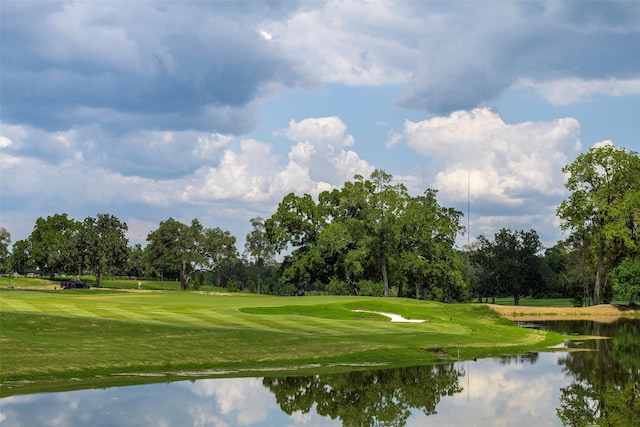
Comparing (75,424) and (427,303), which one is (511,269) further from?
(75,424)

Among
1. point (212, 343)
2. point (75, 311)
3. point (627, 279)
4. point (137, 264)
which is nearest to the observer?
point (212, 343)

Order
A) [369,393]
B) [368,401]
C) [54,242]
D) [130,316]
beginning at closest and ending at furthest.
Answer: [368,401] < [369,393] < [130,316] < [54,242]

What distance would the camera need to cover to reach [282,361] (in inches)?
1260

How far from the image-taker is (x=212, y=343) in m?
34.6

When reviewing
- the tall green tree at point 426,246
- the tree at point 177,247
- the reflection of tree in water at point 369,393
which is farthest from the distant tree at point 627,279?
the tree at point 177,247

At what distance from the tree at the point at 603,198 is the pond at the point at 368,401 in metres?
60.9

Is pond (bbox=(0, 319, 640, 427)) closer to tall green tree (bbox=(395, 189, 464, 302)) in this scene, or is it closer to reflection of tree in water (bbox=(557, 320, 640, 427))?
reflection of tree in water (bbox=(557, 320, 640, 427))

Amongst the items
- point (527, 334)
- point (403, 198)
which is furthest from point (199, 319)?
point (403, 198)

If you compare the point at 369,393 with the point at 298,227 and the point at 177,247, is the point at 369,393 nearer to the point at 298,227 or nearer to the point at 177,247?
the point at 298,227

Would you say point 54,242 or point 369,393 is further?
point 54,242

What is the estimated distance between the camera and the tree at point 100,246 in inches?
5162

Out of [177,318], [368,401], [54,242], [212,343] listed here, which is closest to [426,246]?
[177,318]

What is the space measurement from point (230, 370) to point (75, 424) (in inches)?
430

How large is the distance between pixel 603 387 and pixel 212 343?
18.9 meters
